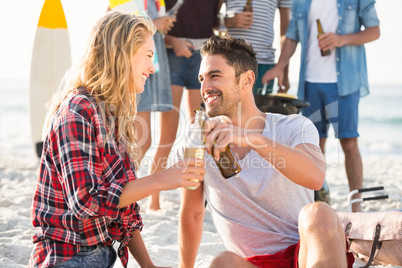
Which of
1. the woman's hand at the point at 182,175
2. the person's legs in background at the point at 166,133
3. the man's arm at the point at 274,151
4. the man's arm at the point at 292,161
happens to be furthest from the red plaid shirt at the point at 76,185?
the person's legs in background at the point at 166,133

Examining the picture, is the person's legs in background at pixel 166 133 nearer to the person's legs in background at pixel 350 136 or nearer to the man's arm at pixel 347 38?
the man's arm at pixel 347 38

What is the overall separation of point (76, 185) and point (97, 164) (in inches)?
5.4

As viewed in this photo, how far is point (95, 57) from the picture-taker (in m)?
2.17

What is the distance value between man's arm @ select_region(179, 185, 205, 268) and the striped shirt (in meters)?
2.39

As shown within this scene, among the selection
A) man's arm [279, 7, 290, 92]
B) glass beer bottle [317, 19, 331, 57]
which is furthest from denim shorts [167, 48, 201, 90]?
glass beer bottle [317, 19, 331, 57]

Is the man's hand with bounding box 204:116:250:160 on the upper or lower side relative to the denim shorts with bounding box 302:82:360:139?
upper

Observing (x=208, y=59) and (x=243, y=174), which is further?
(x=208, y=59)

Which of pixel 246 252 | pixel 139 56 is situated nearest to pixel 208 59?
pixel 139 56

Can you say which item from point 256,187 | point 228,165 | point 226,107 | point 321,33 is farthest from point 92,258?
point 321,33

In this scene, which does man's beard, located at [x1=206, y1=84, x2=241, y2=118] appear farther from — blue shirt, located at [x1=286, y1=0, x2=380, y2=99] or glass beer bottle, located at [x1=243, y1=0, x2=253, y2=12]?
glass beer bottle, located at [x1=243, y1=0, x2=253, y2=12]

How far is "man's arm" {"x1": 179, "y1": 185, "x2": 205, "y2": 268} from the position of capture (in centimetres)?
266

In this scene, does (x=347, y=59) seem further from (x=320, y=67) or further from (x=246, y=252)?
(x=246, y=252)

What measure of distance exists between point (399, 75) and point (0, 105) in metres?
20.0

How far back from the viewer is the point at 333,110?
14.8 feet
